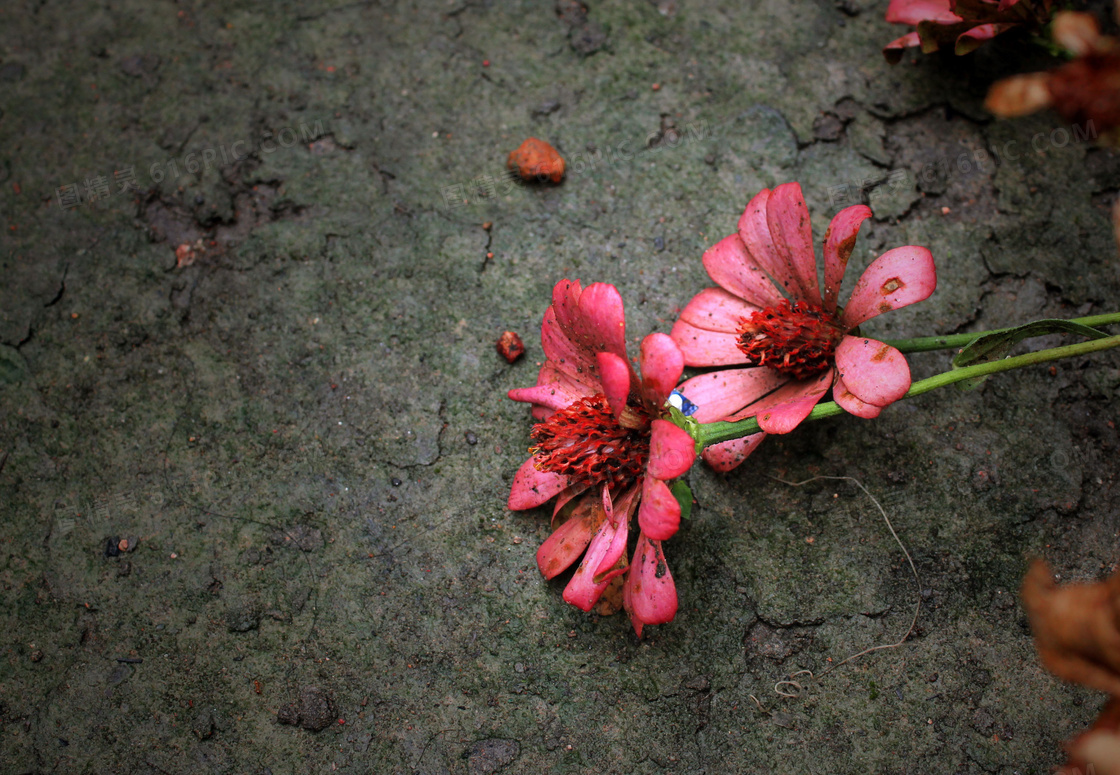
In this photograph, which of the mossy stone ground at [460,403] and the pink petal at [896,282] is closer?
the pink petal at [896,282]

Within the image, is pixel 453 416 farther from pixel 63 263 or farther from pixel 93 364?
pixel 63 263

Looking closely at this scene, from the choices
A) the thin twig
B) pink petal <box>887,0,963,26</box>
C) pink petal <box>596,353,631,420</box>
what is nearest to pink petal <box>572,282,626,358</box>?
pink petal <box>596,353,631,420</box>

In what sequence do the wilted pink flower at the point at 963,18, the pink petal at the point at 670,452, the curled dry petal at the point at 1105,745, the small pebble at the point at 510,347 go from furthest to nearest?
the small pebble at the point at 510,347
the wilted pink flower at the point at 963,18
the pink petal at the point at 670,452
the curled dry petal at the point at 1105,745

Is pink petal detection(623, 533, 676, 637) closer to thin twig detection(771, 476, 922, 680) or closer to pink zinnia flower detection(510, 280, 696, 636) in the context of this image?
pink zinnia flower detection(510, 280, 696, 636)

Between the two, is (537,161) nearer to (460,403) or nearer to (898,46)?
(460,403)

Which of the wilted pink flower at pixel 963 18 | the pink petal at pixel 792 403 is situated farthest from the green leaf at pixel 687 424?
the wilted pink flower at pixel 963 18

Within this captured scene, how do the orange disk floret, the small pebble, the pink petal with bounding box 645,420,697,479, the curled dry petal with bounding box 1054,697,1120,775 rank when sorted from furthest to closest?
the orange disk floret → the small pebble → the pink petal with bounding box 645,420,697,479 → the curled dry petal with bounding box 1054,697,1120,775

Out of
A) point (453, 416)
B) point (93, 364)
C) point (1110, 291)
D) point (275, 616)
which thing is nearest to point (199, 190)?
point (93, 364)

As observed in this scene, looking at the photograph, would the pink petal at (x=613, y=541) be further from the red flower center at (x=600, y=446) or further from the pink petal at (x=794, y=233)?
the pink petal at (x=794, y=233)
